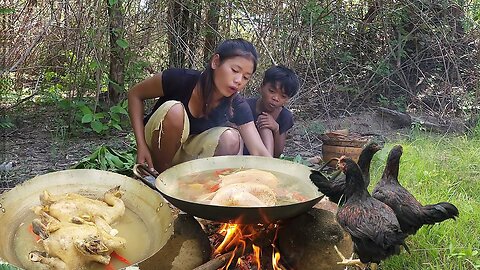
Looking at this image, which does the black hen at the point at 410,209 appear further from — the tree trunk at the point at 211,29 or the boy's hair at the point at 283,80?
the tree trunk at the point at 211,29

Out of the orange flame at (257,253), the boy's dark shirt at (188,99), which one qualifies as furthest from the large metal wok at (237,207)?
the boy's dark shirt at (188,99)

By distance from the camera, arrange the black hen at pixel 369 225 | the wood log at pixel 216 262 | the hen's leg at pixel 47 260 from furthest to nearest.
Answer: the wood log at pixel 216 262
the black hen at pixel 369 225
the hen's leg at pixel 47 260

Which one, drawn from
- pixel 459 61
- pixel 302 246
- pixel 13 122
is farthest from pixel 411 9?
pixel 13 122

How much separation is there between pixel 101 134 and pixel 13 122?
1080 millimetres

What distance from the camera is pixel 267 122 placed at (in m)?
3.98

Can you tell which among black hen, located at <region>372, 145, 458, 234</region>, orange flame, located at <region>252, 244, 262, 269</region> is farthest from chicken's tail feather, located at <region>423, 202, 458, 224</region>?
orange flame, located at <region>252, 244, 262, 269</region>

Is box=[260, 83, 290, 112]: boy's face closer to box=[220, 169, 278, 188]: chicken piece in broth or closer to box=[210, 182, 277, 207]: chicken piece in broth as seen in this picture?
box=[220, 169, 278, 188]: chicken piece in broth

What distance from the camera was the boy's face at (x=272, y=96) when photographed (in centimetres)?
398

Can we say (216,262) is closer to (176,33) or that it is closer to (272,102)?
(272,102)

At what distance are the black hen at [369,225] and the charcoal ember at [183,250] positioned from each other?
31.6 inches

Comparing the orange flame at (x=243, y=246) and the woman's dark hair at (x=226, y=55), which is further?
the woman's dark hair at (x=226, y=55)

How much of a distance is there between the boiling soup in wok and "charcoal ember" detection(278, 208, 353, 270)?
187 millimetres

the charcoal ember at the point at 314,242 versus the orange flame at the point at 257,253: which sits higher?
the charcoal ember at the point at 314,242

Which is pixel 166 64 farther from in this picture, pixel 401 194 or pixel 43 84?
pixel 401 194
